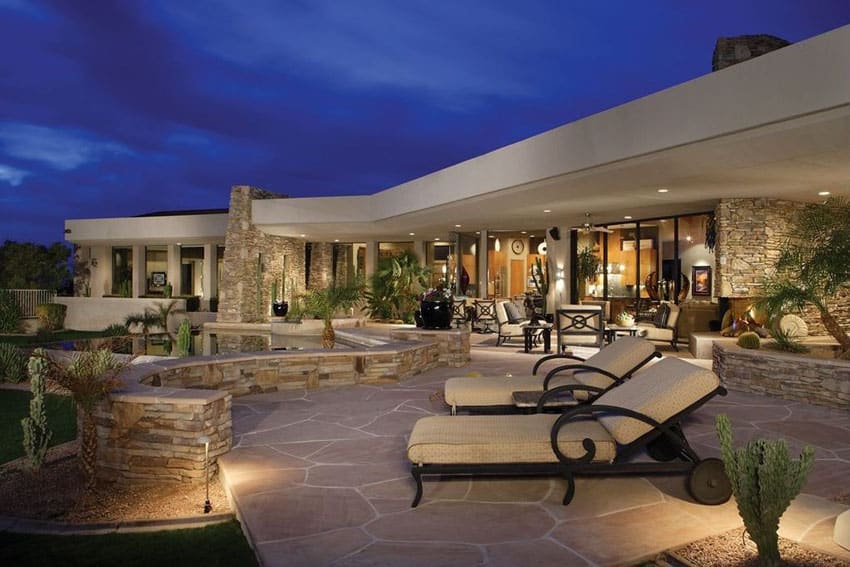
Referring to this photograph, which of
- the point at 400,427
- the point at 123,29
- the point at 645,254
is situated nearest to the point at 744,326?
the point at 645,254

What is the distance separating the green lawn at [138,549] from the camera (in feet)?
10.8

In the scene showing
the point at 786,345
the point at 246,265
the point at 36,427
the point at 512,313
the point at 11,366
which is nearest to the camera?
the point at 36,427

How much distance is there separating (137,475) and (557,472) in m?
3.06

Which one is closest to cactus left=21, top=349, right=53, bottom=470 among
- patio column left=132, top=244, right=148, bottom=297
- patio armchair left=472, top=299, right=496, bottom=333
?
patio armchair left=472, top=299, right=496, bottom=333

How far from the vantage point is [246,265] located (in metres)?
21.1

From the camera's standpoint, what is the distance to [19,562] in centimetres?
341

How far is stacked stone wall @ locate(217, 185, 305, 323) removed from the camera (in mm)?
20875

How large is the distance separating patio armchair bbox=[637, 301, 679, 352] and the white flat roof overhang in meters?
2.20

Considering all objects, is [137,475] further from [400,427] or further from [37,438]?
[400,427]

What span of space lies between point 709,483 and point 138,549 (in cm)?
333

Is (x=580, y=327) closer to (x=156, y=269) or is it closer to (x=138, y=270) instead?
(x=138, y=270)

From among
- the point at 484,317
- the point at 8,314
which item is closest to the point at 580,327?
the point at 484,317

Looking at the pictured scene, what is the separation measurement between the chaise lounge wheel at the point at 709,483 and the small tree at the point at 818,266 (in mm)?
4842

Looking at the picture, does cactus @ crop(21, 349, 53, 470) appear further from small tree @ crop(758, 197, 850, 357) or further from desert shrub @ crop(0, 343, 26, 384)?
small tree @ crop(758, 197, 850, 357)
